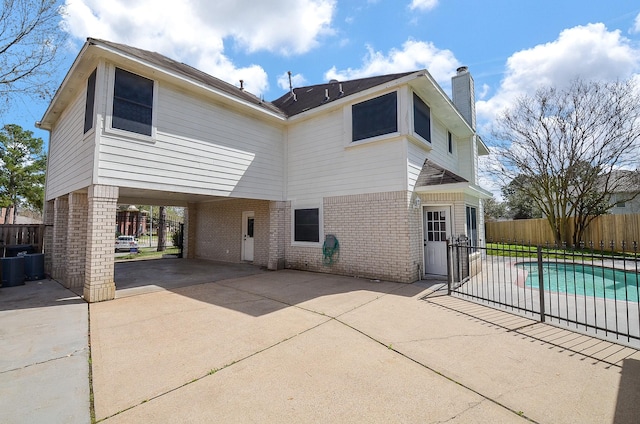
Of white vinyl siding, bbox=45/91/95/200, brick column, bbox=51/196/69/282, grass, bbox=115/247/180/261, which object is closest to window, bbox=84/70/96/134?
white vinyl siding, bbox=45/91/95/200

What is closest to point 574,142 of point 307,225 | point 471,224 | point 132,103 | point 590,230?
point 590,230

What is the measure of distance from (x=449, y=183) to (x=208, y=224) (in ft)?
36.4

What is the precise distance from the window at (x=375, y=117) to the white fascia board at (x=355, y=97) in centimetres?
21

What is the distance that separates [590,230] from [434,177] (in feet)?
48.8

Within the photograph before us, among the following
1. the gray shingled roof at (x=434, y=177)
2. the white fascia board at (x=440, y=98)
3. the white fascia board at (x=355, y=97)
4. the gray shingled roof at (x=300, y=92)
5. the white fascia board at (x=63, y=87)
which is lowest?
the gray shingled roof at (x=434, y=177)

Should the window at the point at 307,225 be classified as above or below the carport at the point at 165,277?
above

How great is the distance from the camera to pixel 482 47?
8.80 m

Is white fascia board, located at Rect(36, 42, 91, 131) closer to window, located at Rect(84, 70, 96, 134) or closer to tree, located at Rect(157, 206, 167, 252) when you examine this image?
window, located at Rect(84, 70, 96, 134)

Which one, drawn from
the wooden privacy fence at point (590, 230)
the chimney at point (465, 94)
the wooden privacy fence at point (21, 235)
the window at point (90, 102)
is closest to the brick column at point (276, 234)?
the window at point (90, 102)

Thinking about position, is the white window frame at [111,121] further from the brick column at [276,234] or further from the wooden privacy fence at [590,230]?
the wooden privacy fence at [590,230]

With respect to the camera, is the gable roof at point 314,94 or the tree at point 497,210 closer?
the gable roof at point 314,94

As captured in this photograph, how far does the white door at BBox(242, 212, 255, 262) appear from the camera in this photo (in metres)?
11.8

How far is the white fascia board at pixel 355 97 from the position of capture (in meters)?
7.29

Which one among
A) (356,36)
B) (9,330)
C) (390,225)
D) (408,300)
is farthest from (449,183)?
(9,330)
